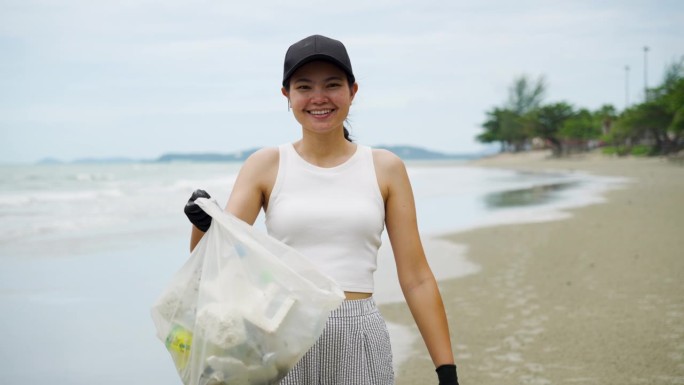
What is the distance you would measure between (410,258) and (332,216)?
0.97 feet

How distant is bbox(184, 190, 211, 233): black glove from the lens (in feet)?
5.49

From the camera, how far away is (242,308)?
146 centimetres

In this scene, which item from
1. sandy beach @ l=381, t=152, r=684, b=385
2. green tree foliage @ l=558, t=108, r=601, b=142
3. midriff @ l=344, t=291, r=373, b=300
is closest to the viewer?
midriff @ l=344, t=291, r=373, b=300

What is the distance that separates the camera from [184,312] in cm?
156

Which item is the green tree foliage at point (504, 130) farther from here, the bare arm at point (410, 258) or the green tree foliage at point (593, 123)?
the bare arm at point (410, 258)

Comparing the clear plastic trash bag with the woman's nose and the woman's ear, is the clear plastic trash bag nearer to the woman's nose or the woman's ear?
the woman's nose

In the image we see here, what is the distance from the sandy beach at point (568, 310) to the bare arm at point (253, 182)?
285 centimetres

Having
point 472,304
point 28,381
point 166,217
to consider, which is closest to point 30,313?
point 28,381

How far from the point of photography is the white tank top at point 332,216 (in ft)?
5.80

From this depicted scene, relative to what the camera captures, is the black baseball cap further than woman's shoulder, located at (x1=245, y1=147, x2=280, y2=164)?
No

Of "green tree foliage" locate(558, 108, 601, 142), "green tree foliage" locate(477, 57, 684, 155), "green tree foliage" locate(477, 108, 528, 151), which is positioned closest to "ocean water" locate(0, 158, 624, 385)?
"green tree foliage" locate(477, 57, 684, 155)

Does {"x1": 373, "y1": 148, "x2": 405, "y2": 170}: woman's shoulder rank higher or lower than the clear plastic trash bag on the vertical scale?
higher

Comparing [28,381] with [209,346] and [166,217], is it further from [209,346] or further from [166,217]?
[166,217]

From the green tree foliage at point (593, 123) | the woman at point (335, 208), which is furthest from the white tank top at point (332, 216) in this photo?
the green tree foliage at point (593, 123)
